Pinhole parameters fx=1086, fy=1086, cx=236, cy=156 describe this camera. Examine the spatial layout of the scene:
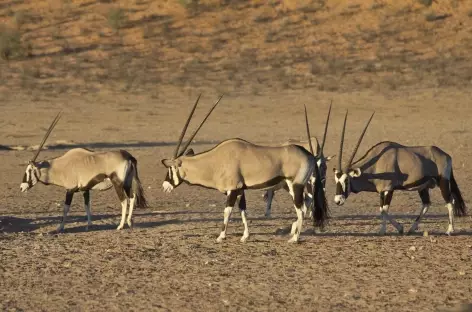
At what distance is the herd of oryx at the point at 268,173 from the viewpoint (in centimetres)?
1094

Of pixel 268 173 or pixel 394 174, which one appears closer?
pixel 268 173

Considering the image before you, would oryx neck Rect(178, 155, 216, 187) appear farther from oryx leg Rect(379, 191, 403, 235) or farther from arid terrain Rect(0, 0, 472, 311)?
oryx leg Rect(379, 191, 403, 235)

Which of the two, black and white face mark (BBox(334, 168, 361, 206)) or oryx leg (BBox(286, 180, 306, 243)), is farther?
black and white face mark (BBox(334, 168, 361, 206))

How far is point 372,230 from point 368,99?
1744 centimetres

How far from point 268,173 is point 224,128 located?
14.0 metres

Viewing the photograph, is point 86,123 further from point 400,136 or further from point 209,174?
point 209,174

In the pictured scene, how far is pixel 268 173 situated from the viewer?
10906 mm

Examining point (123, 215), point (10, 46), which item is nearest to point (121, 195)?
point (123, 215)

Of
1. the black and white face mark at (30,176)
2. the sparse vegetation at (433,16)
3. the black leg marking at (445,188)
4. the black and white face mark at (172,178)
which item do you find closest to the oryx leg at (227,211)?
the black and white face mark at (172,178)

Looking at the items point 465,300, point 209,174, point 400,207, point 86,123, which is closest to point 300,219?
point 209,174

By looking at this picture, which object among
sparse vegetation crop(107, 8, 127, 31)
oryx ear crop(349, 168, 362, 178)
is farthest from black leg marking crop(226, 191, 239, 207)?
sparse vegetation crop(107, 8, 127, 31)

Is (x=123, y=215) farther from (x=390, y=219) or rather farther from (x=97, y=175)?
(x=390, y=219)

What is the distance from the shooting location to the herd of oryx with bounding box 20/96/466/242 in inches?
431

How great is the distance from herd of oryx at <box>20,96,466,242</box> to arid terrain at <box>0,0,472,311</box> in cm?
38
